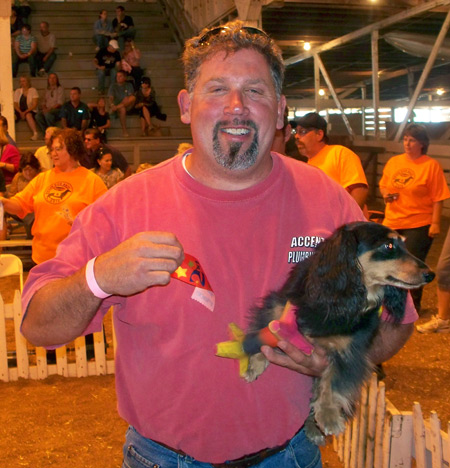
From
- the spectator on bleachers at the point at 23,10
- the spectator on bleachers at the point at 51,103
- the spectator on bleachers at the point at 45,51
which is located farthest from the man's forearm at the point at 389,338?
the spectator on bleachers at the point at 23,10

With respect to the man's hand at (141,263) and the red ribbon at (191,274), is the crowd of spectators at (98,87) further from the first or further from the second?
the man's hand at (141,263)

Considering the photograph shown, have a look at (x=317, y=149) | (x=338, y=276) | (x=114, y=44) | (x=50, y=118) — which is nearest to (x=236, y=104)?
(x=338, y=276)

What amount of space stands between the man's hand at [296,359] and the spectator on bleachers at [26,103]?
628 inches

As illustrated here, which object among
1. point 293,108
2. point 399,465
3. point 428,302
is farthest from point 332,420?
point 293,108

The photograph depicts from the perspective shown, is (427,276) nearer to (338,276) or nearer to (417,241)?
(338,276)

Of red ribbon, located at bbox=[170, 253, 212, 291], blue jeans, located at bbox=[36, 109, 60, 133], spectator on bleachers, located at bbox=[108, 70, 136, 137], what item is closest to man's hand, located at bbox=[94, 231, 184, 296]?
red ribbon, located at bbox=[170, 253, 212, 291]

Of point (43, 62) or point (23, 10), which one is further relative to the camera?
point (23, 10)

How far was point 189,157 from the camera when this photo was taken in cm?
214

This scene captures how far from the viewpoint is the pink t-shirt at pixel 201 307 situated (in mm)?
1885

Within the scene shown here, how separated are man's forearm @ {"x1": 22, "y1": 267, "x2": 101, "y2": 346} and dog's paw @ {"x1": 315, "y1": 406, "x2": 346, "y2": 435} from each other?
38.5 inches

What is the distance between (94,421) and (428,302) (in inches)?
Answer: 191

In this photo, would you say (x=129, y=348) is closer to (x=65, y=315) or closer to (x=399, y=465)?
(x=65, y=315)

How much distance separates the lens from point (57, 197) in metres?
5.77

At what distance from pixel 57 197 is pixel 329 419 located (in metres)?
4.12
